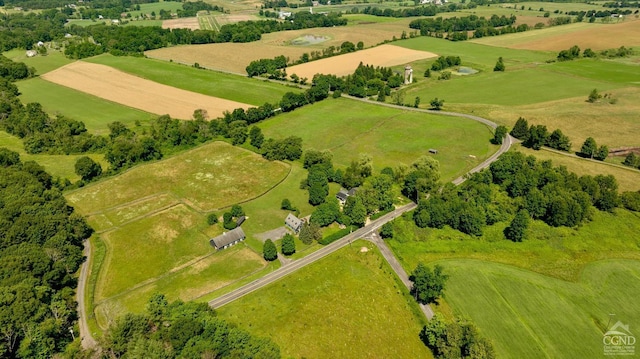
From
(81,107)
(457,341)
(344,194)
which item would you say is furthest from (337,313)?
(81,107)

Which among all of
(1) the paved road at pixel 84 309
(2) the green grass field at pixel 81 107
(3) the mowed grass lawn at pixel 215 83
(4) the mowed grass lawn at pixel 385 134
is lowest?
(1) the paved road at pixel 84 309

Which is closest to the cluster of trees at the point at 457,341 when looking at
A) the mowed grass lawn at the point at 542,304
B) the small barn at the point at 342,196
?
the mowed grass lawn at the point at 542,304

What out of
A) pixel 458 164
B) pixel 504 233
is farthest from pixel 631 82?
pixel 504 233

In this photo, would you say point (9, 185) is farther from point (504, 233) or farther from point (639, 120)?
point (639, 120)

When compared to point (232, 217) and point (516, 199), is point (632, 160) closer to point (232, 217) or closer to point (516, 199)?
point (516, 199)

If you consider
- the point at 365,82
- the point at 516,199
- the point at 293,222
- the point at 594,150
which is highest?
the point at 365,82

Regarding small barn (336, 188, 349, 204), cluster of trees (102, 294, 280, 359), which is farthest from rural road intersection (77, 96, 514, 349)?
cluster of trees (102, 294, 280, 359)

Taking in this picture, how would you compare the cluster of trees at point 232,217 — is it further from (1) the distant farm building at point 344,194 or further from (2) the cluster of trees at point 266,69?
(2) the cluster of trees at point 266,69
